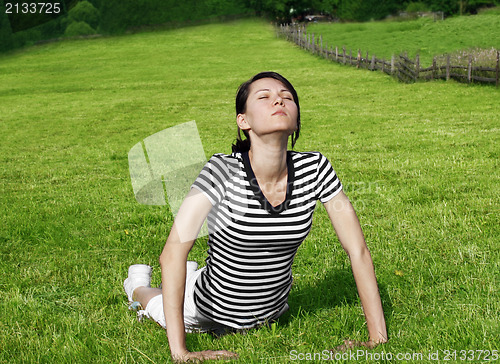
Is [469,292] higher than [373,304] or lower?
lower

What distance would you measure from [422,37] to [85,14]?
9242 cm

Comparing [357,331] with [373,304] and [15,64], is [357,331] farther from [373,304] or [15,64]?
[15,64]

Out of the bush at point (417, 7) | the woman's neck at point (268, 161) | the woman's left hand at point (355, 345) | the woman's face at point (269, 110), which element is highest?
the bush at point (417, 7)

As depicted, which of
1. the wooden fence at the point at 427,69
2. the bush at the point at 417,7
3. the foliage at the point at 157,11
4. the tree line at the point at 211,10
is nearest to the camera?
the wooden fence at the point at 427,69

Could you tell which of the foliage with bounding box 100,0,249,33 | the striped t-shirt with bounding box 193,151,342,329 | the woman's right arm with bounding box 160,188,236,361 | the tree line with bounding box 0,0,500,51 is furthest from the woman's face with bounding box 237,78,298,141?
the foliage with bounding box 100,0,249,33

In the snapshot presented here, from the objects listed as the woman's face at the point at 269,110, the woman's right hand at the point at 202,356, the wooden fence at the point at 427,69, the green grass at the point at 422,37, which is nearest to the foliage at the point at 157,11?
the green grass at the point at 422,37

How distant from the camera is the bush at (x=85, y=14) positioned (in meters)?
117

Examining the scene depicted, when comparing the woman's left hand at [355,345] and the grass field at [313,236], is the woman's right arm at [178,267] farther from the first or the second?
the woman's left hand at [355,345]

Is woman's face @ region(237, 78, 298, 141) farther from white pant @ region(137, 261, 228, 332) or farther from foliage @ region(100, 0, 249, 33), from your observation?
foliage @ region(100, 0, 249, 33)

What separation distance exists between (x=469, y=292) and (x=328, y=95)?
22.5m

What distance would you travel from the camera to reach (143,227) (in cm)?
667

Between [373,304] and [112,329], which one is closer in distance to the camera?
[373,304]

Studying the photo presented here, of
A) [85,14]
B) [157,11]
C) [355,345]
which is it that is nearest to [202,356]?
[355,345]

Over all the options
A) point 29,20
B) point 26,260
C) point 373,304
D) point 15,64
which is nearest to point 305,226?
point 373,304
